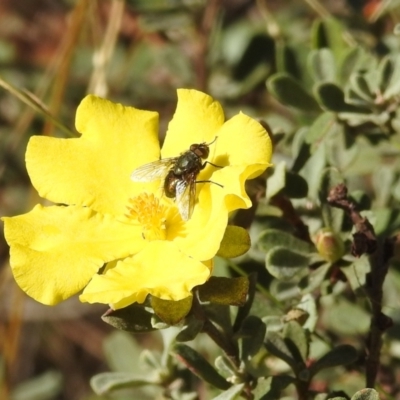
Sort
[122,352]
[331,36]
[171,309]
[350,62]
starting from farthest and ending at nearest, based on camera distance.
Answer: [122,352] → [331,36] → [350,62] → [171,309]

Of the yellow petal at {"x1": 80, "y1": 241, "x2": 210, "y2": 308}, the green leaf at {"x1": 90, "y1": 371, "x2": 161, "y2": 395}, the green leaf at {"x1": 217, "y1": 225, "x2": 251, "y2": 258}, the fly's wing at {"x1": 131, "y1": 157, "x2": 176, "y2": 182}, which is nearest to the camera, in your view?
the yellow petal at {"x1": 80, "y1": 241, "x2": 210, "y2": 308}

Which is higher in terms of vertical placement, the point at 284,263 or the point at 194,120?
the point at 194,120

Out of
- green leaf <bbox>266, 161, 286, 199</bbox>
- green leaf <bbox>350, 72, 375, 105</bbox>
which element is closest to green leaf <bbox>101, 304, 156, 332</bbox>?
green leaf <bbox>266, 161, 286, 199</bbox>

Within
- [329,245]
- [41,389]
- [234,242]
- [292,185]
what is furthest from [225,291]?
[41,389]

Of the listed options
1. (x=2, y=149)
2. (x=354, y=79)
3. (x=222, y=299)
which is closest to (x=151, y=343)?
(x=2, y=149)

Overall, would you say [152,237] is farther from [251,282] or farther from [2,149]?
[2,149]

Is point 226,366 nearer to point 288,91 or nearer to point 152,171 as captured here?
point 152,171

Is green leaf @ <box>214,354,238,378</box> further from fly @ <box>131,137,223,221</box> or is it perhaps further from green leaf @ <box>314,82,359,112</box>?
green leaf @ <box>314,82,359,112</box>
